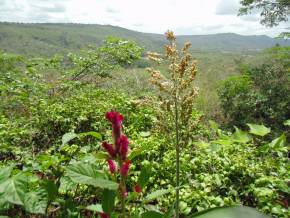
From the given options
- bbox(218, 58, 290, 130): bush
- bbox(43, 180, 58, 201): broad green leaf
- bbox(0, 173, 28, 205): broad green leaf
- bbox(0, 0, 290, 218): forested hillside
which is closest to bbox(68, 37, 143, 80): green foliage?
bbox(0, 0, 290, 218): forested hillside

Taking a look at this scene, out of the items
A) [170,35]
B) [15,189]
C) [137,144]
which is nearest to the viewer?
[15,189]

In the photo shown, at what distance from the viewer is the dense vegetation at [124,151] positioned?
1.74m

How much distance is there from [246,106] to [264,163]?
9671 millimetres

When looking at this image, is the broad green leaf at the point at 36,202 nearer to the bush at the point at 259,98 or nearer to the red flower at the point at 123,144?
the red flower at the point at 123,144

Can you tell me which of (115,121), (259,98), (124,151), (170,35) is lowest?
(259,98)

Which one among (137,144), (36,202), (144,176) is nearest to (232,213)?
(144,176)

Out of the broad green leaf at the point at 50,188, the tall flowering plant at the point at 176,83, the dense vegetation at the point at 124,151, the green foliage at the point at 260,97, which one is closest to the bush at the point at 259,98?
the green foliage at the point at 260,97

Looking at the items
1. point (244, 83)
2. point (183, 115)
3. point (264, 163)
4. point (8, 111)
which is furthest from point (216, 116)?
point (183, 115)

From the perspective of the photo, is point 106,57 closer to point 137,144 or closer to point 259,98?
point 137,144

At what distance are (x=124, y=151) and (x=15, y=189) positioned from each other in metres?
0.63

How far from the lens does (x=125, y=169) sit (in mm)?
1580

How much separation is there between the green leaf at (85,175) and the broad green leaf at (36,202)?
357 millimetres

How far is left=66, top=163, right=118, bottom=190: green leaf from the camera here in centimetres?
147

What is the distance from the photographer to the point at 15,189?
1.71m
